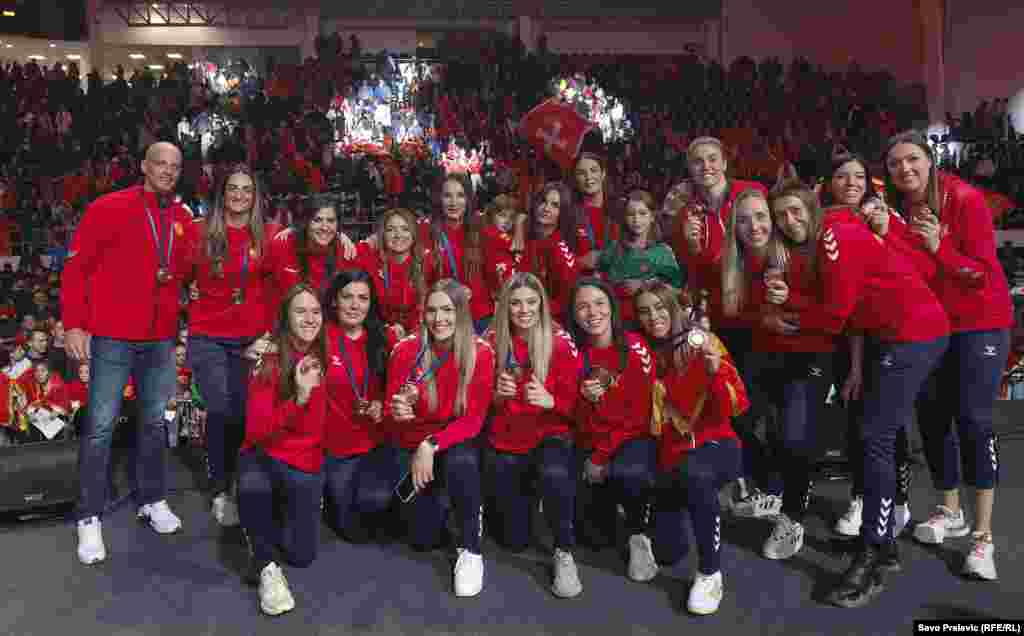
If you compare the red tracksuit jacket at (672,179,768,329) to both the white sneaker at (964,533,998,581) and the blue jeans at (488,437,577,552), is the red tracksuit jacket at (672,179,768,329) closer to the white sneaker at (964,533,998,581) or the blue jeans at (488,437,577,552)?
the blue jeans at (488,437,577,552)

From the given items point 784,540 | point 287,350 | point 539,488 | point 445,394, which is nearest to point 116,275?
point 287,350

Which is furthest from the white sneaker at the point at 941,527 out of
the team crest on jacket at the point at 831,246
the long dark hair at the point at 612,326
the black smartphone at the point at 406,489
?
the black smartphone at the point at 406,489

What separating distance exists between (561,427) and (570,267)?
1053mm

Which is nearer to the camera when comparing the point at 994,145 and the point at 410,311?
the point at 410,311

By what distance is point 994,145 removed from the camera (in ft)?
37.5

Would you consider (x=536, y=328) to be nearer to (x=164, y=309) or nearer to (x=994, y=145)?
(x=164, y=309)

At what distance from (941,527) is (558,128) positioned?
7418 millimetres

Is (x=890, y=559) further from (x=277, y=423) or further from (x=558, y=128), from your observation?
(x=558, y=128)

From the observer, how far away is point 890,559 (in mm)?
2906

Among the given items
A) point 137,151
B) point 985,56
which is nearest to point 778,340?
point 137,151

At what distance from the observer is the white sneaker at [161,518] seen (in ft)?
11.4

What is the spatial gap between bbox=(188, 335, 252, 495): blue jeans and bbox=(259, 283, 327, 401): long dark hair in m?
0.55

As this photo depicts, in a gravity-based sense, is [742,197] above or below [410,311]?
above

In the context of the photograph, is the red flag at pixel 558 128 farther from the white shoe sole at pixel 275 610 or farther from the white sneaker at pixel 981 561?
the white shoe sole at pixel 275 610
